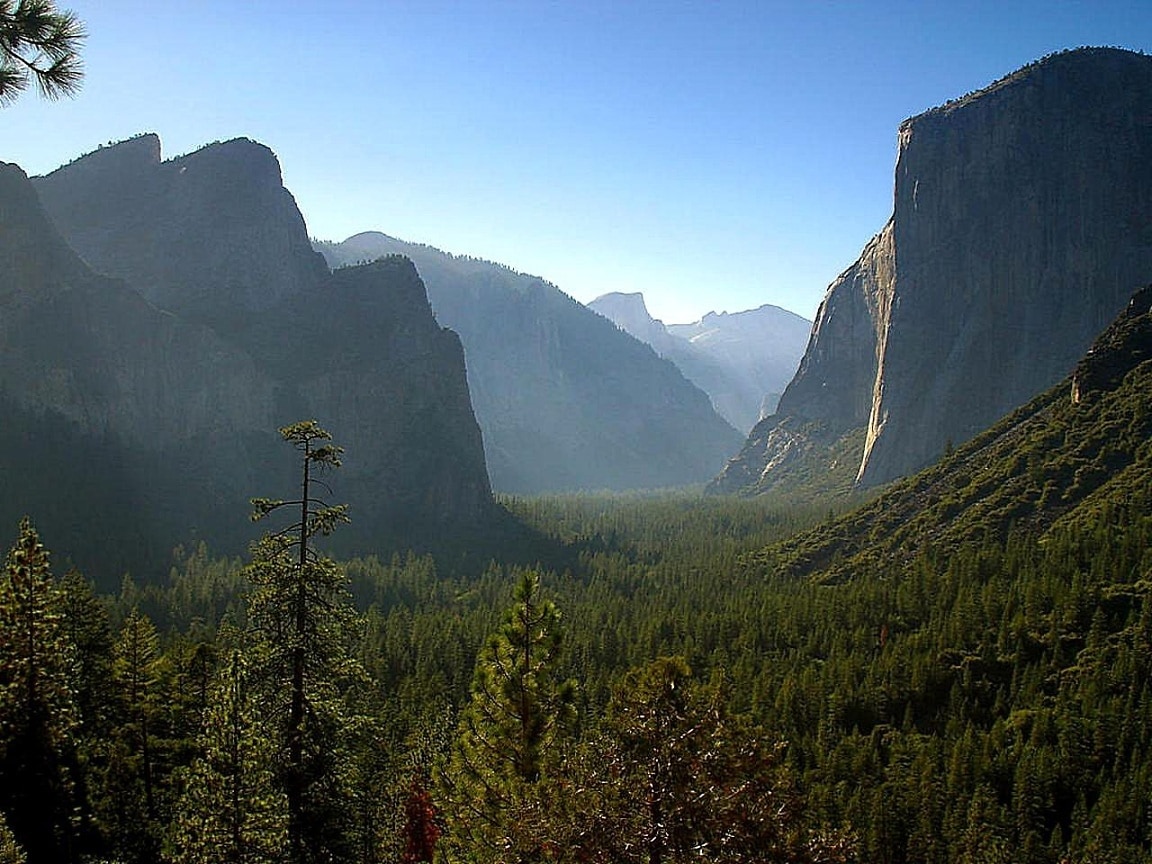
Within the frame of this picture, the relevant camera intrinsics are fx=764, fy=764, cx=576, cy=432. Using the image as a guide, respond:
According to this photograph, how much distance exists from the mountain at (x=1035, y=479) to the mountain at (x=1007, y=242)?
176 ft

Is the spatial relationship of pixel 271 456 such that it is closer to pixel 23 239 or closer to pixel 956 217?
pixel 23 239

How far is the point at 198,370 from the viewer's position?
134m

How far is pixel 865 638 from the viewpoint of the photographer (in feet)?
200

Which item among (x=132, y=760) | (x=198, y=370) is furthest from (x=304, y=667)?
(x=198, y=370)

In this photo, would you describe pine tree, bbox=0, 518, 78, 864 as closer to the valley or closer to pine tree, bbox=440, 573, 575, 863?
the valley

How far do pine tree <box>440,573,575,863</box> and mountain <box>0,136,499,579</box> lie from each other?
95576mm

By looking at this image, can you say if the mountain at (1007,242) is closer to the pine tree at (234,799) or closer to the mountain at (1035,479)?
the mountain at (1035,479)

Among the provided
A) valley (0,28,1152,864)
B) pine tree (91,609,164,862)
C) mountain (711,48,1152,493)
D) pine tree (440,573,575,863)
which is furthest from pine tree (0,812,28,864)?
mountain (711,48,1152,493)

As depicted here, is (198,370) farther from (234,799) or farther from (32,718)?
(234,799)

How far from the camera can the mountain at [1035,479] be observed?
73.9 meters

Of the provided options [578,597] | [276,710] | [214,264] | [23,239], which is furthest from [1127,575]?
[214,264]

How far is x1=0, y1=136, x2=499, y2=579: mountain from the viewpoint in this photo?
112 m

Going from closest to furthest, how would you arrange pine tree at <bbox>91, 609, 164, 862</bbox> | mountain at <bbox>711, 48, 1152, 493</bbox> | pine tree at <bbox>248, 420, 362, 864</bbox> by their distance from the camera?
1. pine tree at <bbox>248, 420, 362, 864</bbox>
2. pine tree at <bbox>91, 609, 164, 862</bbox>
3. mountain at <bbox>711, 48, 1152, 493</bbox>

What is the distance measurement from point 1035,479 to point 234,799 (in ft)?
274
